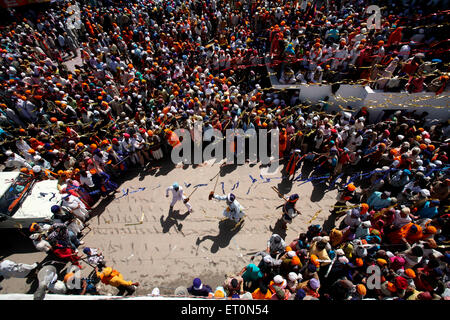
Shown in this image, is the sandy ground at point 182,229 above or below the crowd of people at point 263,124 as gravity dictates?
below

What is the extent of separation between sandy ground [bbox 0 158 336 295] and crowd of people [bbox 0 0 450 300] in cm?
44

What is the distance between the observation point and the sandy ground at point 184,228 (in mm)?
5828

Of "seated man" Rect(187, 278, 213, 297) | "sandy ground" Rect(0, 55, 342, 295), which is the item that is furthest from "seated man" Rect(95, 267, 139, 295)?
"seated man" Rect(187, 278, 213, 297)

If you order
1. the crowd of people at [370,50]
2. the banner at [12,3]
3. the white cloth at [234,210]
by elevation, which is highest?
the banner at [12,3]

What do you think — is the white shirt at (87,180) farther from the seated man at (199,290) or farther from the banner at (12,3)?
the banner at (12,3)

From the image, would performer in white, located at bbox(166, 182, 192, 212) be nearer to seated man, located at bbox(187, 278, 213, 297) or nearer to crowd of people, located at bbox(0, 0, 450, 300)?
crowd of people, located at bbox(0, 0, 450, 300)

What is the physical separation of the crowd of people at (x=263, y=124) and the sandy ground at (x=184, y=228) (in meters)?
0.44

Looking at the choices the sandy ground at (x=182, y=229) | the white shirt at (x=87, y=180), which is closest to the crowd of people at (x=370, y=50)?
the sandy ground at (x=182, y=229)

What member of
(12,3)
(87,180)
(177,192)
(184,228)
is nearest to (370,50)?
(177,192)

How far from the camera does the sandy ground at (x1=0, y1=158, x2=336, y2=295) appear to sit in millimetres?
5828

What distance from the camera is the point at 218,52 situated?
1169cm

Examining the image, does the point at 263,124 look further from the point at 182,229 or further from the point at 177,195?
the point at 182,229

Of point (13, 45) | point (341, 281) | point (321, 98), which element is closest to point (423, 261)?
point (341, 281)

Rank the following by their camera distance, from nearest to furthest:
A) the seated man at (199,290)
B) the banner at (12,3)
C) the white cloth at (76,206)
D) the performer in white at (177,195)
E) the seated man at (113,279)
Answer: the seated man at (199,290), the seated man at (113,279), the white cloth at (76,206), the performer in white at (177,195), the banner at (12,3)
